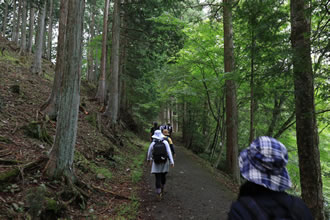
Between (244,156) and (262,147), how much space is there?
7.5 inches

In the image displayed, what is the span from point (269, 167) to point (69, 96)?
15.2 ft

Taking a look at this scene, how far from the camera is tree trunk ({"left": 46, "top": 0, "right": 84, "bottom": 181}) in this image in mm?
4723

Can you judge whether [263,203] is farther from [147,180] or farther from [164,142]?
[147,180]

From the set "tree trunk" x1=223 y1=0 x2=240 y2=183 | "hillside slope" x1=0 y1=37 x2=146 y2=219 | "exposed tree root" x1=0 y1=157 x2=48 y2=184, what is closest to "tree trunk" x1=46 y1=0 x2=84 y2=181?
"exposed tree root" x1=0 y1=157 x2=48 y2=184

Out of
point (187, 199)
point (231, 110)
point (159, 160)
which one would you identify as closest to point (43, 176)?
point (159, 160)

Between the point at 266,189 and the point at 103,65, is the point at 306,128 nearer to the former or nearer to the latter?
the point at 266,189

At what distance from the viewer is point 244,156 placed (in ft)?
5.44

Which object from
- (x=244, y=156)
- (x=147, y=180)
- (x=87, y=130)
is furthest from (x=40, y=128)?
(x=244, y=156)

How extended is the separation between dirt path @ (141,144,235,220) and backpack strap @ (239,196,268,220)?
4.05 meters

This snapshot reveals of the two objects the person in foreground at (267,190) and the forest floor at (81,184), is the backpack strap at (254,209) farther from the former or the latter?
the forest floor at (81,184)

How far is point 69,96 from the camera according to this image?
4.84 m

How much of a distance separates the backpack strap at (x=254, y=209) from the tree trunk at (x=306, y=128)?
12.7ft

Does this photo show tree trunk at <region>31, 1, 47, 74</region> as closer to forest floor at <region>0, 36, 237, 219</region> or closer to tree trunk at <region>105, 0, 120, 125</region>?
forest floor at <region>0, 36, 237, 219</region>

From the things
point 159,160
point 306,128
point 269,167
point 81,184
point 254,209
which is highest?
point 306,128
